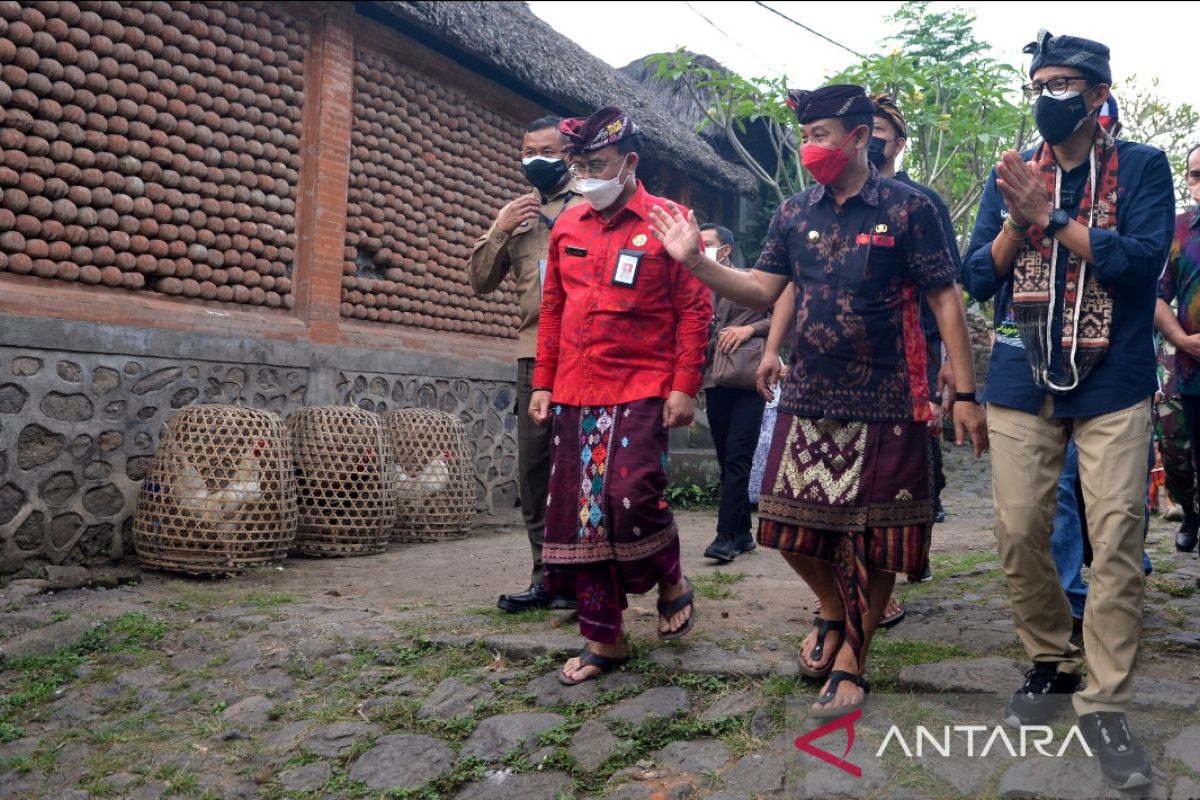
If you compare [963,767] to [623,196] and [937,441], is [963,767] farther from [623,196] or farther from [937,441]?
[623,196]

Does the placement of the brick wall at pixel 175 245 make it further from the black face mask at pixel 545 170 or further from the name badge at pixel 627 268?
the name badge at pixel 627 268

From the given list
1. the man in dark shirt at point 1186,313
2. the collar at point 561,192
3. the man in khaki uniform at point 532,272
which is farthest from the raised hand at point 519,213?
the man in dark shirt at point 1186,313

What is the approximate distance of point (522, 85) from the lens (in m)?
9.54

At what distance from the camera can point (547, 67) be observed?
927 centimetres

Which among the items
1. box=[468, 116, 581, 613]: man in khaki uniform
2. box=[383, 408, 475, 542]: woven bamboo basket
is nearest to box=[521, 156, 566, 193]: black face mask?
box=[468, 116, 581, 613]: man in khaki uniform

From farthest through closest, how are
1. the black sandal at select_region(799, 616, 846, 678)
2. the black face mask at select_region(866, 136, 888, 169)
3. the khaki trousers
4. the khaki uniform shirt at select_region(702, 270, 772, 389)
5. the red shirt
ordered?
the khaki uniform shirt at select_region(702, 270, 772, 389), the black face mask at select_region(866, 136, 888, 169), the red shirt, the black sandal at select_region(799, 616, 846, 678), the khaki trousers

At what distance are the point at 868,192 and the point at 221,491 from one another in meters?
4.10

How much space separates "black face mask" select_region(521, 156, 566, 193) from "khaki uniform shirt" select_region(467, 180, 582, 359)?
7 cm

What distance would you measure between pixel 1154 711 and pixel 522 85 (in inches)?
310

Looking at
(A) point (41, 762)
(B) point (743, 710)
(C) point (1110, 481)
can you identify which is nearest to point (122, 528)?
(A) point (41, 762)

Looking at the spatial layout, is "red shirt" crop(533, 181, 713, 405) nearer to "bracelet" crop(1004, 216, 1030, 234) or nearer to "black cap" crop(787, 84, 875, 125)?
"black cap" crop(787, 84, 875, 125)

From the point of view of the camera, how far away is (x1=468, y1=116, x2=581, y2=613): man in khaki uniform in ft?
15.0

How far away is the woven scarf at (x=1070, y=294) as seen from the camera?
2.90 m

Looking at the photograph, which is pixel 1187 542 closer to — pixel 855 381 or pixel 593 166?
pixel 855 381
